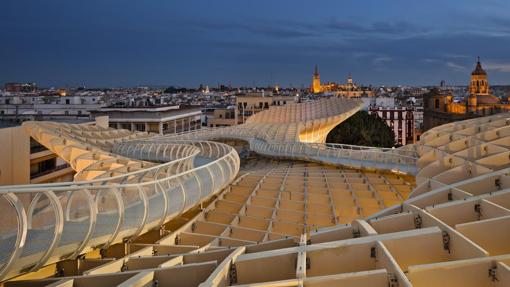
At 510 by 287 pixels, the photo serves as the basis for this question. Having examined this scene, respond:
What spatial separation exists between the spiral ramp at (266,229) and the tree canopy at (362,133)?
41781mm

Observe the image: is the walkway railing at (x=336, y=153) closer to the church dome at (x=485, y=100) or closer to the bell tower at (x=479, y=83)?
the church dome at (x=485, y=100)

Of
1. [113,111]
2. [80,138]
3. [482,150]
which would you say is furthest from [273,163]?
[113,111]

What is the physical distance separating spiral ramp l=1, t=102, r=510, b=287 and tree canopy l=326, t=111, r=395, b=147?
41.8 meters

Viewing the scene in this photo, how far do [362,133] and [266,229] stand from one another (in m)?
48.9

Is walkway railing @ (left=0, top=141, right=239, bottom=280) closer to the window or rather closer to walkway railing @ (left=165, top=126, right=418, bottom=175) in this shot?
walkway railing @ (left=165, top=126, right=418, bottom=175)

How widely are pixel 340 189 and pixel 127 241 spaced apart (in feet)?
34.5

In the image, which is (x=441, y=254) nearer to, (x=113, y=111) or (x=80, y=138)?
(x=80, y=138)

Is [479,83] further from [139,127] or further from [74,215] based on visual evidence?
[74,215]

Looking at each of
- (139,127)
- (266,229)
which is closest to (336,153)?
(266,229)

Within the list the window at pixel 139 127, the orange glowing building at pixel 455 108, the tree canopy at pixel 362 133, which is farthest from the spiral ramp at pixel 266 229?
the orange glowing building at pixel 455 108

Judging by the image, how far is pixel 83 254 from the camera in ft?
32.6

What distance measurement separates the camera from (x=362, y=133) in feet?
202

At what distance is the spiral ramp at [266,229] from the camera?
7.83 meters

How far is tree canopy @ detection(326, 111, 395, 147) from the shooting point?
6191 cm
